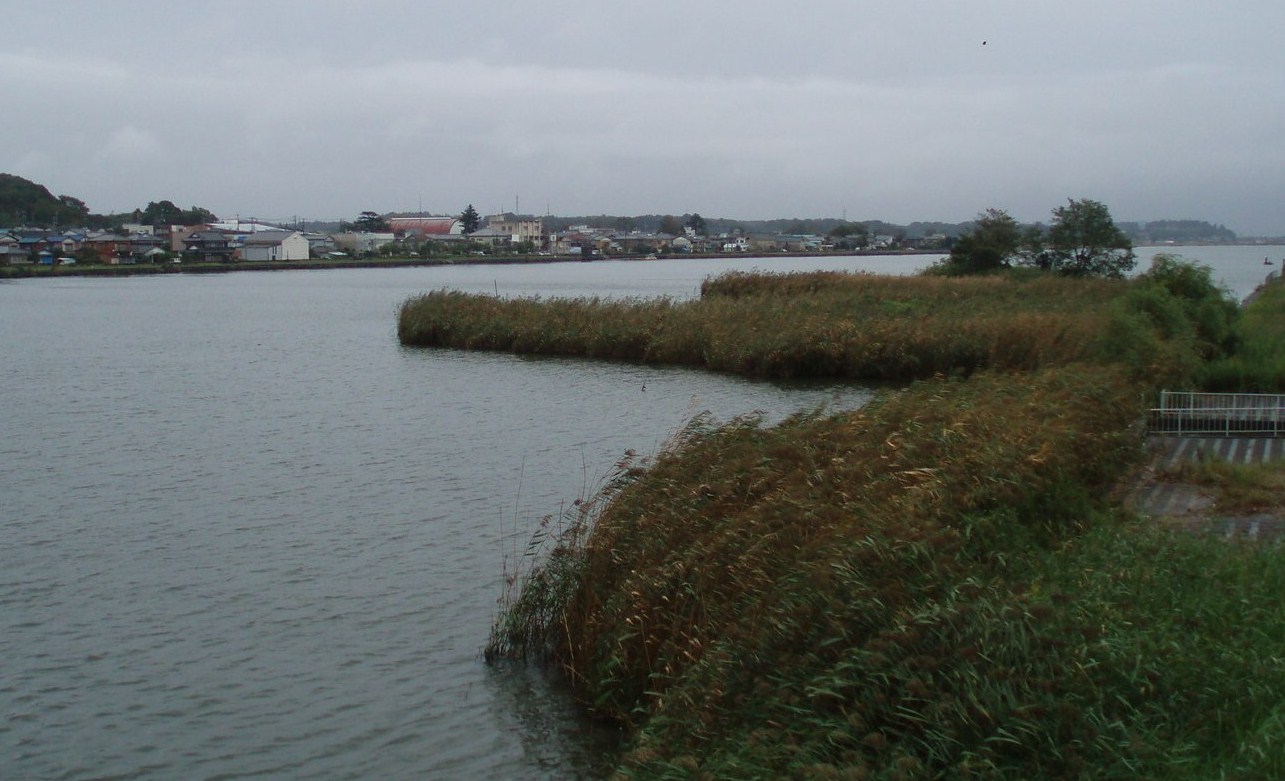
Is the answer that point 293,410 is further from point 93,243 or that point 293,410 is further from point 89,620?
point 93,243

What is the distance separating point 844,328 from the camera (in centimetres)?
3127

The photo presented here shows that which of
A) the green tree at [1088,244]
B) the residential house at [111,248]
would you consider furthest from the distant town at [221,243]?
the green tree at [1088,244]

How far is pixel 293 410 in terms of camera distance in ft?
83.3

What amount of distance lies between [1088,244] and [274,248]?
353ft

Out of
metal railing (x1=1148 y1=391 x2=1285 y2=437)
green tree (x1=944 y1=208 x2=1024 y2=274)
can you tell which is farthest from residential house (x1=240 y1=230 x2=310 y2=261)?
metal railing (x1=1148 y1=391 x2=1285 y2=437)

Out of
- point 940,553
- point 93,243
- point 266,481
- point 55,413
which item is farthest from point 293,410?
point 93,243

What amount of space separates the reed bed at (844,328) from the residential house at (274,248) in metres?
101

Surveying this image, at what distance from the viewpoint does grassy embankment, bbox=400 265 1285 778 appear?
5.58m

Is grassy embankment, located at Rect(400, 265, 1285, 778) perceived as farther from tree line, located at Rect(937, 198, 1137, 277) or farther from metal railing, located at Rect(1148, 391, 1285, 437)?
tree line, located at Rect(937, 198, 1137, 277)

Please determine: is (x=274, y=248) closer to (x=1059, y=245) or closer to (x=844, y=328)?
(x=1059, y=245)

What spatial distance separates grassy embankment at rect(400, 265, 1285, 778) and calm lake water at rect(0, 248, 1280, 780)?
3.71ft

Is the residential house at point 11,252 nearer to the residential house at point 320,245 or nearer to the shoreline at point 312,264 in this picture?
the shoreline at point 312,264

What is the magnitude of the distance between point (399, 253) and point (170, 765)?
148 metres

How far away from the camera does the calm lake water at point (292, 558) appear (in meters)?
9.04
